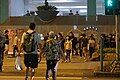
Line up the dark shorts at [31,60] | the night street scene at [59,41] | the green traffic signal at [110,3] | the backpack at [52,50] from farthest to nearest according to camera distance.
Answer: the green traffic signal at [110,3], the night street scene at [59,41], the backpack at [52,50], the dark shorts at [31,60]

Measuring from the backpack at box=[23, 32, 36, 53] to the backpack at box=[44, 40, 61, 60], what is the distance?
1.96 feet

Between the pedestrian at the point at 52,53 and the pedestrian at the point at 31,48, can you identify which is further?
the pedestrian at the point at 52,53

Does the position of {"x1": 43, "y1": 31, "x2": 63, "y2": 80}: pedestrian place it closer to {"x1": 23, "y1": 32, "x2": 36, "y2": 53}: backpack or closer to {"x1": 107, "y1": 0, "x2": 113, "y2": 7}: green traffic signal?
{"x1": 23, "y1": 32, "x2": 36, "y2": 53}: backpack

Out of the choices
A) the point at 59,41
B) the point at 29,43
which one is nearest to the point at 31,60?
the point at 29,43

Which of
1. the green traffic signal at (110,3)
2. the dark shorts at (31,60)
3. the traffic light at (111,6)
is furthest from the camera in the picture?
the green traffic signal at (110,3)

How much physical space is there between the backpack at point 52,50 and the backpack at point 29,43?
599mm

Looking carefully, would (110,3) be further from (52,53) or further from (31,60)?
(31,60)

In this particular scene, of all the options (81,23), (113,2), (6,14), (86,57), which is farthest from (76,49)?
(6,14)

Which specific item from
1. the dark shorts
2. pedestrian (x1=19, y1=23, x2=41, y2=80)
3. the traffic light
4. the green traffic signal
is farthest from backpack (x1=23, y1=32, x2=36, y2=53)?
the green traffic signal

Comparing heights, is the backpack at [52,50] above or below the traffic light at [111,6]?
below

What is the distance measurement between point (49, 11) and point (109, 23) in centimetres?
469

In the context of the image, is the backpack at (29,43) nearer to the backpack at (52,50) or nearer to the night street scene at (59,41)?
the night street scene at (59,41)

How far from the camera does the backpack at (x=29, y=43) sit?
11.9 meters

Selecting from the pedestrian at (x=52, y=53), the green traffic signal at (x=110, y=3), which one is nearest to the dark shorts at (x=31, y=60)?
the pedestrian at (x=52, y=53)
